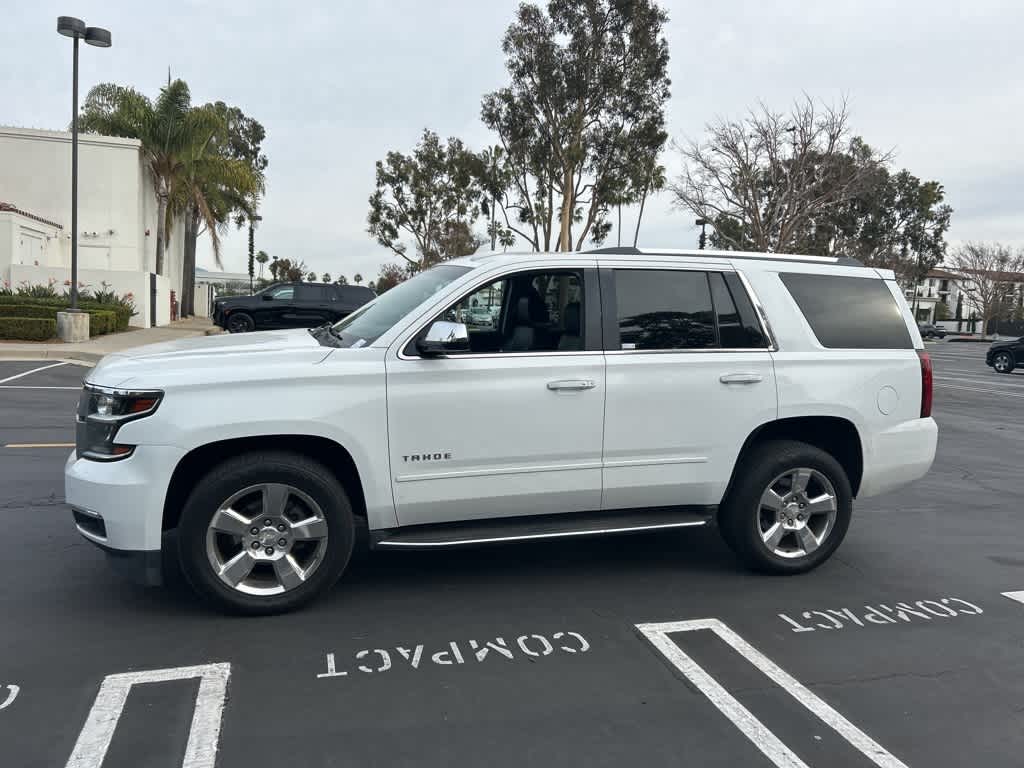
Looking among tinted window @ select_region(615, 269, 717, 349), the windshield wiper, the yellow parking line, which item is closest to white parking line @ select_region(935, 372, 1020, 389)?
tinted window @ select_region(615, 269, 717, 349)

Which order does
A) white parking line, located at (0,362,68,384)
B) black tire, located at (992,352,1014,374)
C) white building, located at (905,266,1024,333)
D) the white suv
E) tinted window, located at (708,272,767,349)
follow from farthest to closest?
white building, located at (905,266,1024,333), black tire, located at (992,352,1014,374), white parking line, located at (0,362,68,384), tinted window, located at (708,272,767,349), the white suv

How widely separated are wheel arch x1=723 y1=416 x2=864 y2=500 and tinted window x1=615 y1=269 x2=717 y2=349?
0.69 metres

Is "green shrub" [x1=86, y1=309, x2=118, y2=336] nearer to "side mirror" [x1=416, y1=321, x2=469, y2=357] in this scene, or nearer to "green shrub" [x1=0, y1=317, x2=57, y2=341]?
"green shrub" [x1=0, y1=317, x2=57, y2=341]

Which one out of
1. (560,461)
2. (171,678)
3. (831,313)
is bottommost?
(171,678)

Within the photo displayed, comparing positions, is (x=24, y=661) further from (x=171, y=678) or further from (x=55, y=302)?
(x=55, y=302)

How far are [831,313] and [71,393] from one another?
11078 mm

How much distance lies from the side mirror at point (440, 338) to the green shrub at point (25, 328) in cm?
1795

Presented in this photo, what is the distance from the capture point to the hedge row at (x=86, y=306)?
65.1 ft

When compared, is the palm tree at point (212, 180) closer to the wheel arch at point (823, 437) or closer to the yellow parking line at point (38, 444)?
the yellow parking line at point (38, 444)

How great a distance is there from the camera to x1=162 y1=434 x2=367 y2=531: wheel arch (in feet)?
13.5

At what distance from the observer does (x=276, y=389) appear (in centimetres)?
403

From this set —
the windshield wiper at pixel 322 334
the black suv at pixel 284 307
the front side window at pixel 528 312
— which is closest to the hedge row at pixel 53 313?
the black suv at pixel 284 307

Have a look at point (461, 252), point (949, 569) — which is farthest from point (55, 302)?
point (461, 252)

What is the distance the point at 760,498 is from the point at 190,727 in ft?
10.9
